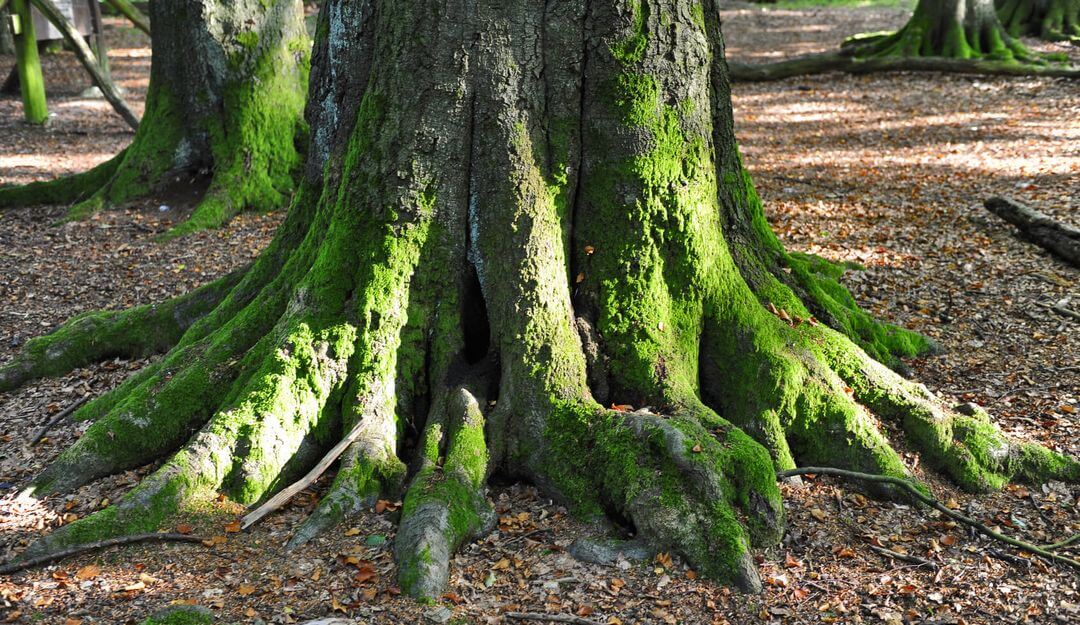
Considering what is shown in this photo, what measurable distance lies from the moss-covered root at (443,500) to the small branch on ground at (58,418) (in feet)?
7.74

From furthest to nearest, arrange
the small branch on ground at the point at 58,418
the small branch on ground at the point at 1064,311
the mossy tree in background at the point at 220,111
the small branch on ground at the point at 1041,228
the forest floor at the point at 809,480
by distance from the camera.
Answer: the mossy tree in background at the point at 220,111, the small branch on ground at the point at 1041,228, the small branch on ground at the point at 1064,311, the small branch on ground at the point at 58,418, the forest floor at the point at 809,480

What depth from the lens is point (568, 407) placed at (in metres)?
4.47

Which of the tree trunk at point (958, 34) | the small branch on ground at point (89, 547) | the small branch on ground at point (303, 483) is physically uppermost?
the tree trunk at point (958, 34)

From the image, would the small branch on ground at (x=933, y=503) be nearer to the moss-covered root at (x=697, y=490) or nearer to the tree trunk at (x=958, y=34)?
the moss-covered root at (x=697, y=490)

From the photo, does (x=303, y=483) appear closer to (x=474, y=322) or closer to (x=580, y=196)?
(x=474, y=322)

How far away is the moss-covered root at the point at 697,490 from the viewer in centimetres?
393

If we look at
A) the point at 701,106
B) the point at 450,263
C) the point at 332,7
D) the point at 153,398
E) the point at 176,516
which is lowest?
the point at 176,516

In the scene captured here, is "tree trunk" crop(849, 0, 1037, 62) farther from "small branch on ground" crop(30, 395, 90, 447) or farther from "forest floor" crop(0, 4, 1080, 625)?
"small branch on ground" crop(30, 395, 90, 447)

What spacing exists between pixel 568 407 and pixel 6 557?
2.64m

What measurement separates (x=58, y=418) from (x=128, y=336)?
0.89m

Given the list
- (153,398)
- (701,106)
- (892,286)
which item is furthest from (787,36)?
(153,398)

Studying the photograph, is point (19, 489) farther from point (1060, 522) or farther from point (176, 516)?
point (1060, 522)

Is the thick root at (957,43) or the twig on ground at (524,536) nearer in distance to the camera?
the twig on ground at (524,536)

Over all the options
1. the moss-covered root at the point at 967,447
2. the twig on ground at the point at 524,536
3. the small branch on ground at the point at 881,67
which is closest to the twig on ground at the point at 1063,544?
the moss-covered root at the point at 967,447
